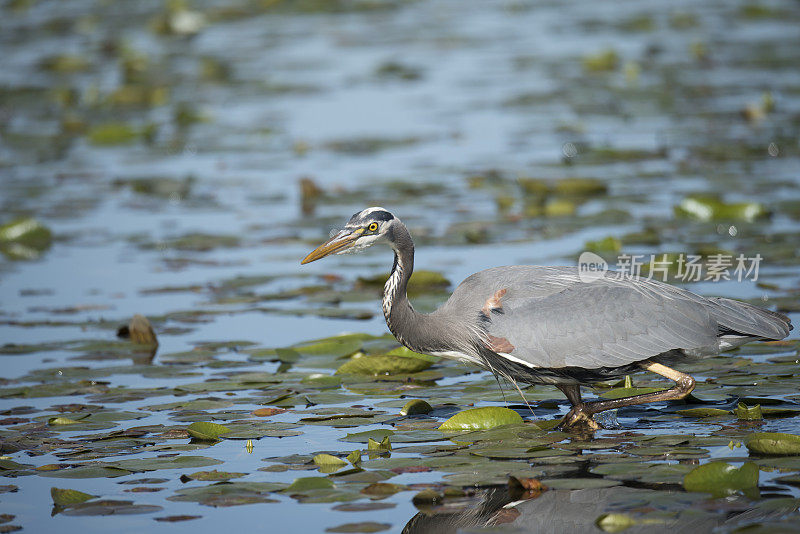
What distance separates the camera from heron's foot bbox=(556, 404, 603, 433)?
5.91 meters

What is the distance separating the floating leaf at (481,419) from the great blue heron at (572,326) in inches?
11.5

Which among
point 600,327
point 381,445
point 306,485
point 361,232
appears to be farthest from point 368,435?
point 600,327

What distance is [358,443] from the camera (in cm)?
581

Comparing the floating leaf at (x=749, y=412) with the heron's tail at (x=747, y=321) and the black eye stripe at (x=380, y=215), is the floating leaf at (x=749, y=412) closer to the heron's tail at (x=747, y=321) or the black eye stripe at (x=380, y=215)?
the heron's tail at (x=747, y=321)

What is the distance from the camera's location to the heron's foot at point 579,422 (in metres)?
5.91

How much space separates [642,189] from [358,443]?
21.1 feet

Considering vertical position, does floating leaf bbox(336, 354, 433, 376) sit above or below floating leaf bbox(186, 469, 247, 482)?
below

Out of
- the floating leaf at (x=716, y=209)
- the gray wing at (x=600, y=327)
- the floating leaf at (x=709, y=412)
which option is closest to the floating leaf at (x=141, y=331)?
the gray wing at (x=600, y=327)

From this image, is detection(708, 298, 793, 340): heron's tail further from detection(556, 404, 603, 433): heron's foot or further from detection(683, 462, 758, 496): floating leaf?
detection(683, 462, 758, 496): floating leaf

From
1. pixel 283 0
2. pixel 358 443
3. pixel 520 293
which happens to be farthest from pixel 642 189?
pixel 283 0

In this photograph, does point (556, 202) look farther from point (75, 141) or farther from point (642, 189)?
point (75, 141)

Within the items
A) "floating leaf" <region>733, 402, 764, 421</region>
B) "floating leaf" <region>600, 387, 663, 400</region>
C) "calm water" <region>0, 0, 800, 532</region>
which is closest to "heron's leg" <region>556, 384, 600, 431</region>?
"calm water" <region>0, 0, 800, 532</region>

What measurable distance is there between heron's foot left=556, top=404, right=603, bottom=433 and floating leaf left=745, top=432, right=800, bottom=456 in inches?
36.9

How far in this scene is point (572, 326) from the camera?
238 inches
